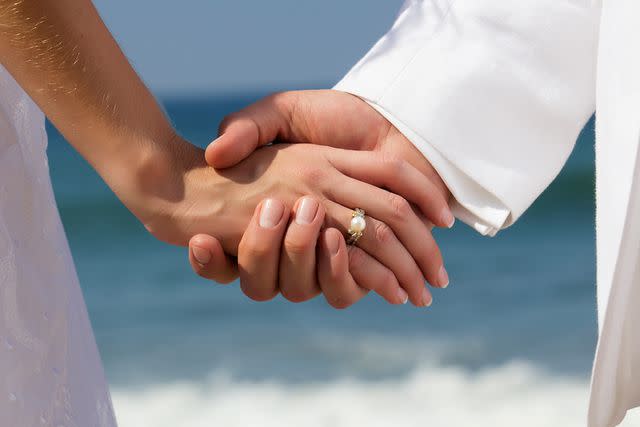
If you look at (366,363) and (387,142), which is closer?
(387,142)

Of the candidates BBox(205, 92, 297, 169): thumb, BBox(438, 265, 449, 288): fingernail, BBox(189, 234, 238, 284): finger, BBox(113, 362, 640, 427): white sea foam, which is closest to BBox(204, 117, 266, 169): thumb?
BBox(205, 92, 297, 169): thumb

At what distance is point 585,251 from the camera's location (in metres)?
7.92

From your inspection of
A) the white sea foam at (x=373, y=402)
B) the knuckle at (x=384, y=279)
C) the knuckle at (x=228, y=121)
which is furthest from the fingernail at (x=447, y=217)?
the white sea foam at (x=373, y=402)

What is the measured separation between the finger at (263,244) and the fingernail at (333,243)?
0.22 feet

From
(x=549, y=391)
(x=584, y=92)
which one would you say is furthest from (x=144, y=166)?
(x=549, y=391)

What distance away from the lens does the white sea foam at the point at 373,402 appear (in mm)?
5160

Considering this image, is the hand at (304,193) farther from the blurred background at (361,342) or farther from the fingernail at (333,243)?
the blurred background at (361,342)

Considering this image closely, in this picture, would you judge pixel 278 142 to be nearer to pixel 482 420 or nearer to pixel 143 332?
pixel 482 420

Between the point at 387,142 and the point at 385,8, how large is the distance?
19.7 meters

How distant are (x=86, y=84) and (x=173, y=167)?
0.59 feet

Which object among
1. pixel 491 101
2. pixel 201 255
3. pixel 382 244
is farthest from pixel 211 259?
pixel 491 101

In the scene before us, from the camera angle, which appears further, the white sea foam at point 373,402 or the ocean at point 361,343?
the ocean at point 361,343

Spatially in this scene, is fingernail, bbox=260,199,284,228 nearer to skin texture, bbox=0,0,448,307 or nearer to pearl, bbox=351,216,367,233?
skin texture, bbox=0,0,448,307

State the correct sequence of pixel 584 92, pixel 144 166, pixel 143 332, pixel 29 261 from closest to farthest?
pixel 29 261 → pixel 144 166 → pixel 584 92 → pixel 143 332
